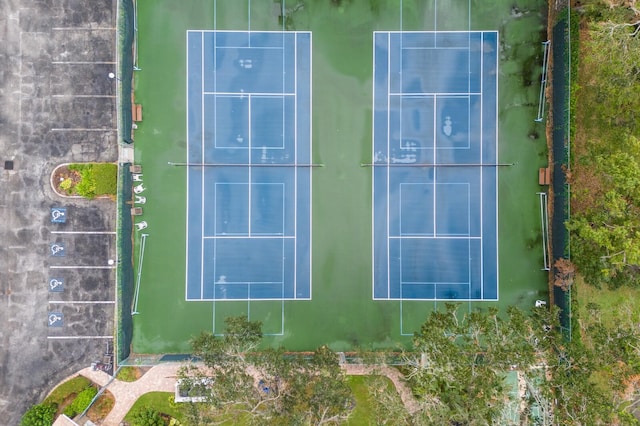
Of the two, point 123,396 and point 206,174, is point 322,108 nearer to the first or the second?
point 206,174

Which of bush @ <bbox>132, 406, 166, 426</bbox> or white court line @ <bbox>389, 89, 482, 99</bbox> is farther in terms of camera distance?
white court line @ <bbox>389, 89, 482, 99</bbox>

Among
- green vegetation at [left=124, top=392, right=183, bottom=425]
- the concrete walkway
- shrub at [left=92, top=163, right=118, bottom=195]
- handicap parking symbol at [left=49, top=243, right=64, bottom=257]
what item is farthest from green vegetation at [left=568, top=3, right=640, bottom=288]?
handicap parking symbol at [left=49, top=243, right=64, bottom=257]

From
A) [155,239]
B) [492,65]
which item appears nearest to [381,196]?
[492,65]

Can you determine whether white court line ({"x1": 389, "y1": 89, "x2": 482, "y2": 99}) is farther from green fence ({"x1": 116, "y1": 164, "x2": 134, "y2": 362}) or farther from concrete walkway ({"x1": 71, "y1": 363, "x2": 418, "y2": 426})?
green fence ({"x1": 116, "y1": 164, "x2": 134, "y2": 362})

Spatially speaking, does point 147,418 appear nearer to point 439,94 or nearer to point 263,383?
point 263,383

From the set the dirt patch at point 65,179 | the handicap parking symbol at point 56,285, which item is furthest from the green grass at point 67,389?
the dirt patch at point 65,179

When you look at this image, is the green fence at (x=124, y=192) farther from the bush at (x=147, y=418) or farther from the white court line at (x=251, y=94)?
the white court line at (x=251, y=94)

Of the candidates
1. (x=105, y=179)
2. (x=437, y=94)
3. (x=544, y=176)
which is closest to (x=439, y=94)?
(x=437, y=94)
